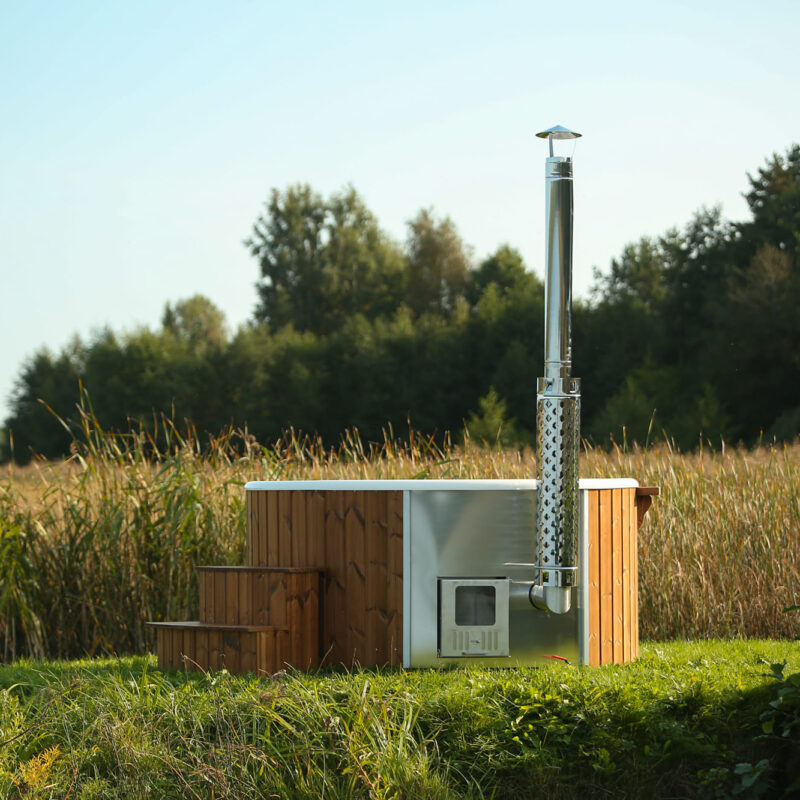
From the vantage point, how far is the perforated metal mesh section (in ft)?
17.8

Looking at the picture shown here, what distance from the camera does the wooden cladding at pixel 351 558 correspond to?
557 cm

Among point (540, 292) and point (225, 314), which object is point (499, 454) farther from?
point (225, 314)

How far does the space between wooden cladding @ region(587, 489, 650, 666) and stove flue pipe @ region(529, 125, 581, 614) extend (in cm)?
30

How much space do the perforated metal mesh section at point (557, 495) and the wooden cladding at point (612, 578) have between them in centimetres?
37

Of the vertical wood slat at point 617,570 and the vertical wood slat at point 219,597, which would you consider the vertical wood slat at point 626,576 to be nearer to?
the vertical wood slat at point 617,570

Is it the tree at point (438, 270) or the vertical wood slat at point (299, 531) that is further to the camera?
the tree at point (438, 270)

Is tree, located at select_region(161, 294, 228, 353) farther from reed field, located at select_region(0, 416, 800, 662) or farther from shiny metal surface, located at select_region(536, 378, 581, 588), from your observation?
shiny metal surface, located at select_region(536, 378, 581, 588)

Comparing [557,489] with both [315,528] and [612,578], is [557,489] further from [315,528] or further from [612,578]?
[315,528]

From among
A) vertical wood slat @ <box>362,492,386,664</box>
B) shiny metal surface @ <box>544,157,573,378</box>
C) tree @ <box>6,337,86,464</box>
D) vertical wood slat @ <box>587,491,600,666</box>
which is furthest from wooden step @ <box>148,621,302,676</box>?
tree @ <box>6,337,86,464</box>

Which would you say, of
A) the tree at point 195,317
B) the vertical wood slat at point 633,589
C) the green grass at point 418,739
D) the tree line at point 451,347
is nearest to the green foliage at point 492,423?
the tree line at point 451,347

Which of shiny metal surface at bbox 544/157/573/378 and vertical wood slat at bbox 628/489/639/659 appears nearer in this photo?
shiny metal surface at bbox 544/157/573/378

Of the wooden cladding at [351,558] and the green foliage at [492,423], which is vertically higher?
the green foliage at [492,423]

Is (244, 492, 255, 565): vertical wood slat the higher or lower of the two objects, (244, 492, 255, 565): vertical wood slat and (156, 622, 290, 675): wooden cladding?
the higher

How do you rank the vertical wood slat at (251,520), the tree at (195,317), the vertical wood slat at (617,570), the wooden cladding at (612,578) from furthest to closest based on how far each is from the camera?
the tree at (195,317) < the vertical wood slat at (251,520) < the vertical wood slat at (617,570) < the wooden cladding at (612,578)
